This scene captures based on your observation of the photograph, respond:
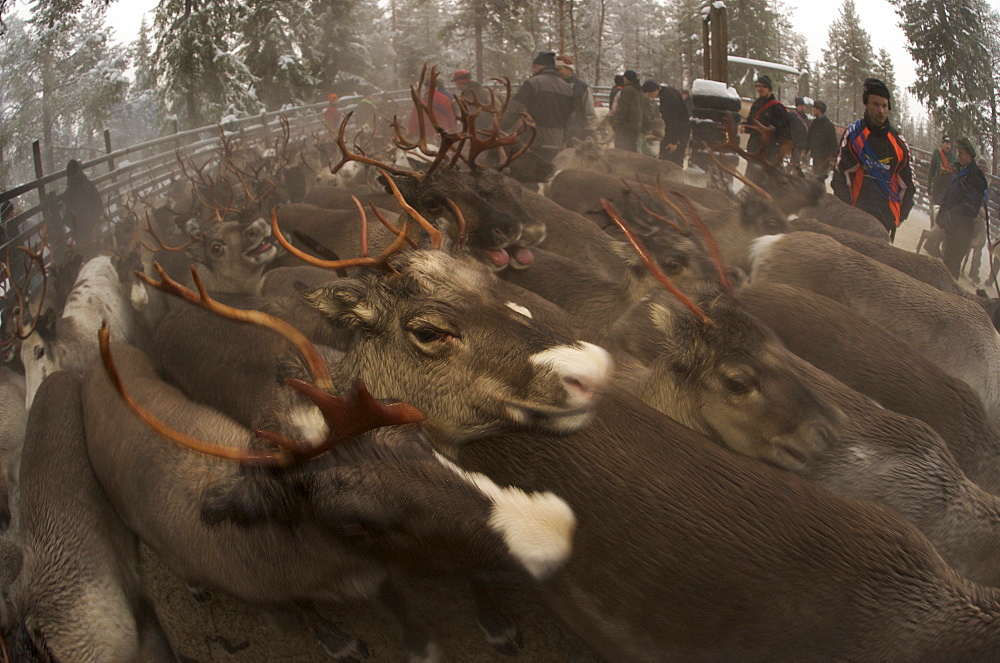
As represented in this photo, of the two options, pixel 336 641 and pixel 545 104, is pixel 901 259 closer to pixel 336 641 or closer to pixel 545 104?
pixel 336 641

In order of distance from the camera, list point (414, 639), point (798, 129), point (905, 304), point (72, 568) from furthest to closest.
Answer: point (798, 129) → point (905, 304) → point (72, 568) → point (414, 639)

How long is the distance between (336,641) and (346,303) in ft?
4.52

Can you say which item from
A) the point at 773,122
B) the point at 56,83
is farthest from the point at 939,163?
the point at 56,83

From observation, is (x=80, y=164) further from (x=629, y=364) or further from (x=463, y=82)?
(x=463, y=82)

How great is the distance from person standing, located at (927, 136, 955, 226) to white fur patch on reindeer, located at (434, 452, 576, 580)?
16.4 feet

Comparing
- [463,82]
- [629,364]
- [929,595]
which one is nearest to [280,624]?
[629,364]

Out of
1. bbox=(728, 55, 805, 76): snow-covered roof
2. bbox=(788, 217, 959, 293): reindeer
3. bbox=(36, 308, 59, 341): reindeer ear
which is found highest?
bbox=(728, 55, 805, 76): snow-covered roof

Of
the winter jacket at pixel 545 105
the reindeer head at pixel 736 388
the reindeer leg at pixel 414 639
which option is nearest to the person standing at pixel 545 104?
the winter jacket at pixel 545 105

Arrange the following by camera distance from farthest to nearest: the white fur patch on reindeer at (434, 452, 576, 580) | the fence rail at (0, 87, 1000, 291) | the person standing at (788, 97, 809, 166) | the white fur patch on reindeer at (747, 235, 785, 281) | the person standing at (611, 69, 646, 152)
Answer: the person standing at (611, 69, 646, 152), the person standing at (788, 97, 809, 166), the white fur patch on reindeer at (747, 235, 785, 281), the fence rail at (0, 87, 1000, 291), the white fur patch on reindeer at (434, 452, 576, 580)

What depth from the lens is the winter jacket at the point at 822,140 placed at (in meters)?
6.70

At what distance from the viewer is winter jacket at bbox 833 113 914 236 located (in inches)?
219

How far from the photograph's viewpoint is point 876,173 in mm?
5836

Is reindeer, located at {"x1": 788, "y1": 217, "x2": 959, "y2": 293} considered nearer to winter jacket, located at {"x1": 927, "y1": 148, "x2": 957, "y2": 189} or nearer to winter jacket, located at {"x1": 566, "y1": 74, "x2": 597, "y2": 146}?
winter jacket, located at {"x1": 927, "y1": 148, "x2": 957, "y2": 189}

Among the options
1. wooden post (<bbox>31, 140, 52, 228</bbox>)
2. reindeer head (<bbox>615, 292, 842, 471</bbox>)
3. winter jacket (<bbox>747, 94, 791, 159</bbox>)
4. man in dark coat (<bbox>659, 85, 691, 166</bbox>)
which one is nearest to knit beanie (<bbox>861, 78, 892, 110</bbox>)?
winter jacket (<bbox>747, 94, 791, 159</bbox>)
